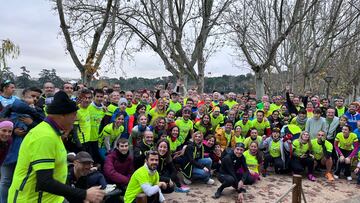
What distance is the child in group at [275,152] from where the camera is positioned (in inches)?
307

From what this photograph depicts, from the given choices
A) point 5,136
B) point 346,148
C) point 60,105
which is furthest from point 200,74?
point 60,105

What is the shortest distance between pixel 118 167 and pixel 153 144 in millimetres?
1050

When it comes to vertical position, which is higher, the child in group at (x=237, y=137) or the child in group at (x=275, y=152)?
the child in group at (x=237, y=137)

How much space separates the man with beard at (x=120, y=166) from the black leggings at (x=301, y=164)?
4.35m

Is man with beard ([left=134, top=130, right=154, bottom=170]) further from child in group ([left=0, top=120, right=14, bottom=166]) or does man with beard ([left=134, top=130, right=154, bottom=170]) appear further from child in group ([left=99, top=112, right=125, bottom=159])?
child in group ([left=0, top=120, right=14, bottom=166])

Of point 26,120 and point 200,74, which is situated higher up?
point 200,74

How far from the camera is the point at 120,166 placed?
5.43 metres

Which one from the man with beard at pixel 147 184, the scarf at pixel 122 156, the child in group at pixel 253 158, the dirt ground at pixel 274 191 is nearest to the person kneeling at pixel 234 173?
the dirt ground at pixel 274 191

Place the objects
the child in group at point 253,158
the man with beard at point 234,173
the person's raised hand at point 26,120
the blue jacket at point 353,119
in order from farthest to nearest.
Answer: the blue jacket at point 353,119 → the child in group at point 253,158 → the man with beard at point 234,173 → the person's raised hand at point 26,120

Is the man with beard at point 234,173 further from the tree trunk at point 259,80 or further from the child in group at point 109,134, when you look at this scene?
the tree trunk at point 259,80

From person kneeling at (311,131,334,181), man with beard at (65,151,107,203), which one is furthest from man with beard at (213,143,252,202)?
man with beard at (65,151,107,203)

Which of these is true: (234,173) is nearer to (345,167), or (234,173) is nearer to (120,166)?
(120,166)

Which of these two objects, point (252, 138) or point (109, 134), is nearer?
point (109, 134)

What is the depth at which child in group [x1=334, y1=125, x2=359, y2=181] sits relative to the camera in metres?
7.71
